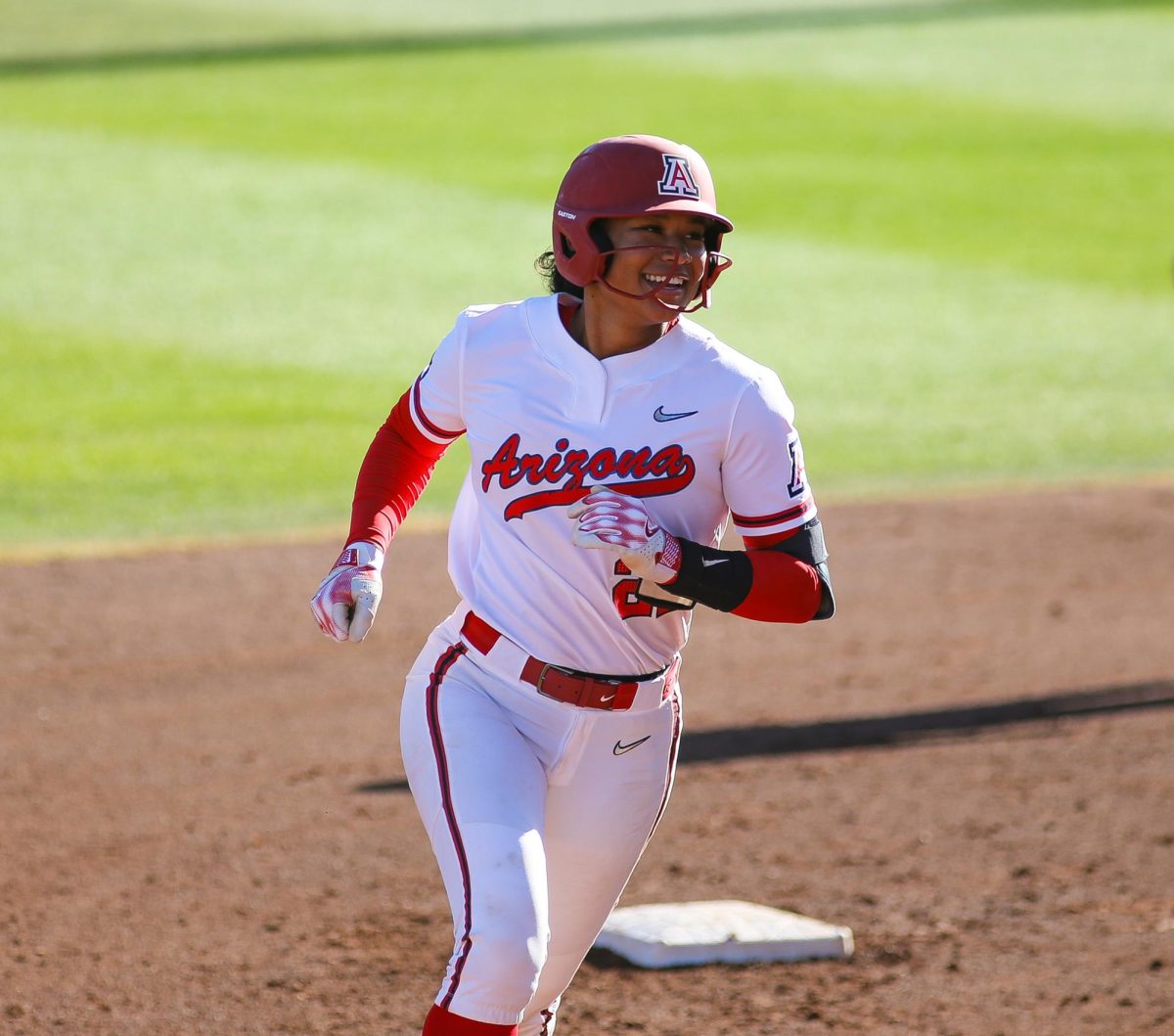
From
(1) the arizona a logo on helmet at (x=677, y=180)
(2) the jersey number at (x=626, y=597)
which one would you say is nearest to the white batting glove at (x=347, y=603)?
(2) the jersey number at (x=626, y=597)

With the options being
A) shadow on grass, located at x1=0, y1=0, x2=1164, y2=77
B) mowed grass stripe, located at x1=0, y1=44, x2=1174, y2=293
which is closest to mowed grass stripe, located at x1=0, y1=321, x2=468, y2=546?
mowed grass stripe, located at x1=0, y1=44, x2=1174, y2=293

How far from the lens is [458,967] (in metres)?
3.30

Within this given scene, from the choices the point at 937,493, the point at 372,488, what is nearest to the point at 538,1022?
the point at 372,488

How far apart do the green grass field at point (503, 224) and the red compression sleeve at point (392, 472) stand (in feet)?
18.3

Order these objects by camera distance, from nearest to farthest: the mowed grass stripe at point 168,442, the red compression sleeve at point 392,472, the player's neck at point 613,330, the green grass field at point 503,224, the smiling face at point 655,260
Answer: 1. the smiling face at point 655,260
2. the player's neck at point 613,330
3. the red compression sleeve at point 392,472
4. the mowed grass stripe at point 168,442
5. the green grass field at point 503,224

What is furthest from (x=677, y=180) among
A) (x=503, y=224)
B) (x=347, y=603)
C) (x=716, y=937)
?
(x=503, y=224)

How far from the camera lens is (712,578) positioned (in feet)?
11.4

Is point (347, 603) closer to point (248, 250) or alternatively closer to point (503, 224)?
point (248, 250)

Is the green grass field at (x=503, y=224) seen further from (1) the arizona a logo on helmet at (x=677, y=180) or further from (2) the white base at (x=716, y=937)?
(1) the arizona a logo on helmet at (x=677, y=180)

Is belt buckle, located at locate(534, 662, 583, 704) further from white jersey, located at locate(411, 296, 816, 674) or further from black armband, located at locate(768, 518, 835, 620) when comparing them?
black armband, located at locate(768, 518, 835, 620)

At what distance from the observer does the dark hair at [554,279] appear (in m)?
3.96

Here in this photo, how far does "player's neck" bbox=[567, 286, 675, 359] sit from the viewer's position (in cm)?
370

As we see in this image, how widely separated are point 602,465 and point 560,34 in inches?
946

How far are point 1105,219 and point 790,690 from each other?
479 inches
